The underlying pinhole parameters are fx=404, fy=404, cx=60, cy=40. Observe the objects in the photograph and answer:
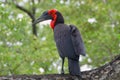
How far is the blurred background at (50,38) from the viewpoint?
10.7 m

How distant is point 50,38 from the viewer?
58.9ft

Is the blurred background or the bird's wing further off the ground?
the blurred background

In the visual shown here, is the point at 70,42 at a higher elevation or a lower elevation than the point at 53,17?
lower

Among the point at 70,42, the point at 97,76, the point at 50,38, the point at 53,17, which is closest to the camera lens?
the point at 97,76

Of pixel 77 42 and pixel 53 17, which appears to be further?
pixel 53 17

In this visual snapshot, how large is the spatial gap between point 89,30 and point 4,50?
4190 millimetres

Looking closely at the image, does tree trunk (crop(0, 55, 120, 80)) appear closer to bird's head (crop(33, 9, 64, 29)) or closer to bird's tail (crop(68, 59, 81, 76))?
bird's tail (crop(68, 59, 81, 76))

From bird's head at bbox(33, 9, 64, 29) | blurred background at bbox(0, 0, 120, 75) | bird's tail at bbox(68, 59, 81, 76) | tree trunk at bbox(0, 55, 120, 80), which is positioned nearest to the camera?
tree trunk at bbox(0, 55, 120, 80)

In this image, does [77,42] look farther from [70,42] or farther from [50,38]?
[50,38]

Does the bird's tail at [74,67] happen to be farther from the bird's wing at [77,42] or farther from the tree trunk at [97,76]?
the bird's wing at [77,42]

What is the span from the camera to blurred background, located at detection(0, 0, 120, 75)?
10.7 m

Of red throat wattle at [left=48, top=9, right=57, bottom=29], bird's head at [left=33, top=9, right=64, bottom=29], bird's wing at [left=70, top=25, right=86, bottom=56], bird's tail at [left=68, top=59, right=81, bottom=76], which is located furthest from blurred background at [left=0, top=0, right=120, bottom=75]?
bird's tail at [left=68, top=59, right=81, bottom=76]

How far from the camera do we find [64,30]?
588cm

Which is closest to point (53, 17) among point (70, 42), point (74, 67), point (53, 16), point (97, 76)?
point (53, 16)
